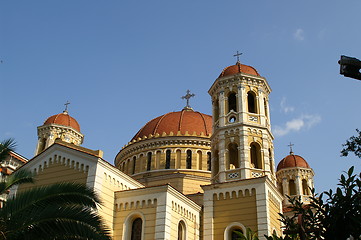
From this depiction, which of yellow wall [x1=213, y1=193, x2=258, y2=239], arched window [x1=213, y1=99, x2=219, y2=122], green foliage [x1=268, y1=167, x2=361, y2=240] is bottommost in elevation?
green foliage [x1=268, y1=167, x2=361, y2=240]

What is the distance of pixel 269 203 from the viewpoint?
21062 mm

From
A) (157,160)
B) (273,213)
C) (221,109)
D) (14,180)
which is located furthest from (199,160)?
(14,180)

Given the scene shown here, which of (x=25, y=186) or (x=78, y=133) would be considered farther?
(x=78, y=133)

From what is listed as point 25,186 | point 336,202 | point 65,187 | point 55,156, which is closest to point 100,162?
point 55,156

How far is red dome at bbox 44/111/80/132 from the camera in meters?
36.0

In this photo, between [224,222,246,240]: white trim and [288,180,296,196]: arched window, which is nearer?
[224,222,246,240]: white trim

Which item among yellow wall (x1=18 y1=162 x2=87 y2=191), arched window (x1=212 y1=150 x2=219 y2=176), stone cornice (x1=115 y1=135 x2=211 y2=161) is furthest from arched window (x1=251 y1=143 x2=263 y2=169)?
yellow wall (x1=18 y1=162 x2=87 y2=191)

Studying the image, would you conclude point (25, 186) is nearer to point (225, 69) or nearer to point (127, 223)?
point (127, 223)

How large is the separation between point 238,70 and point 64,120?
17886 millimetres

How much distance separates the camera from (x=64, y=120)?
36.4 meters

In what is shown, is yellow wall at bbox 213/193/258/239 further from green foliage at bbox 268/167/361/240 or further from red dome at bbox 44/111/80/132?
red dome at bbox 44/111/80/132

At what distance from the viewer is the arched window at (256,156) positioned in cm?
2331

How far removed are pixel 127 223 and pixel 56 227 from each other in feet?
28.3

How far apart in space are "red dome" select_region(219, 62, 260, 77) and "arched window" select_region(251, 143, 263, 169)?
→ 16.5 feet
